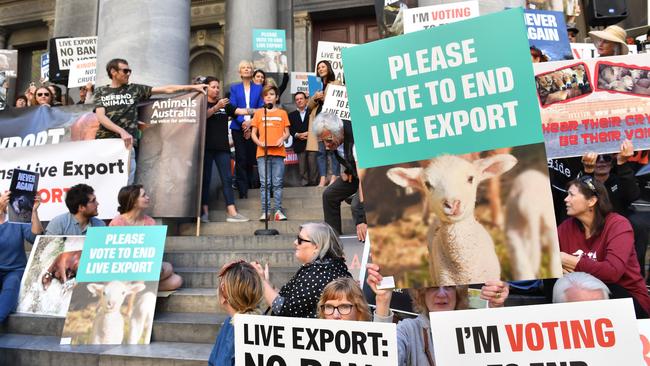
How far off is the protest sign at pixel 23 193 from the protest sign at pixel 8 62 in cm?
602

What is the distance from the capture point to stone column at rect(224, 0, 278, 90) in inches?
475

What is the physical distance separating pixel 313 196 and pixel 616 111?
15.0 ft

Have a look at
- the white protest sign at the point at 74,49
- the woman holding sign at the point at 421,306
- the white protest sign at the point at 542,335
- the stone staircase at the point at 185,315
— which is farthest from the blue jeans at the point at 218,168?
the white protest sign at the point at 74,49

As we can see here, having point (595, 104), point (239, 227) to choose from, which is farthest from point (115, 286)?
point (595, 104)

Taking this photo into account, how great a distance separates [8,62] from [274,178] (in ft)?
22.5

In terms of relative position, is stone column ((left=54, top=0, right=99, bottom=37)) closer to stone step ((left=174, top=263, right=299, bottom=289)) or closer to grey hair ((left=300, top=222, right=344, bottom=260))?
stone step ((left=174, top=263, right=299, bottom=289))

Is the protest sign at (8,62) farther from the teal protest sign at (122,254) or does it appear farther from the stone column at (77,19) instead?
the teal protest sign at (122,254)

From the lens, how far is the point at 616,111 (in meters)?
3.60

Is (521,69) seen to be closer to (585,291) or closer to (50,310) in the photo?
(585,291)

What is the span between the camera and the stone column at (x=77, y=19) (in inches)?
522

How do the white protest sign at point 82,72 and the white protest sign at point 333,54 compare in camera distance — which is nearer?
the white protest sign at point 333,54

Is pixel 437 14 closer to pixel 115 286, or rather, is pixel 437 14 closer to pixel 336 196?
pixel 336 196

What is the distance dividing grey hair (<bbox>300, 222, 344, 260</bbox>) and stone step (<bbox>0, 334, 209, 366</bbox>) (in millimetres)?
1409

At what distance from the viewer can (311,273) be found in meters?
3.28
